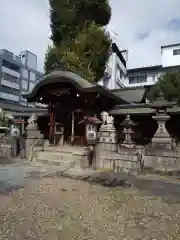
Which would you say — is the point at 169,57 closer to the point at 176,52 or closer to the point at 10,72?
the point at 176,52

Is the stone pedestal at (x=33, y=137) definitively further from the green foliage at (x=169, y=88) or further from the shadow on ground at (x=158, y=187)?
the green foliage at (x=169, y=88)

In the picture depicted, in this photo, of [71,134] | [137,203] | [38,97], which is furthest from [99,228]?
[38,97]

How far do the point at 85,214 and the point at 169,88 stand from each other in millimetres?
20102

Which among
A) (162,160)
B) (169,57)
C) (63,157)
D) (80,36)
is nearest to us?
(162,160)

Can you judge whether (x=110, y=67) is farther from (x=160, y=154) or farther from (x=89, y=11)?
(x=160, y=154)

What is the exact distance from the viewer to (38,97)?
1627 centimetres

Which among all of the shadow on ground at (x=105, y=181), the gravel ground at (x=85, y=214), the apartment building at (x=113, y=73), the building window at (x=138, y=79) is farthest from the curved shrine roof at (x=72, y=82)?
the building window at (x=138, y=79)

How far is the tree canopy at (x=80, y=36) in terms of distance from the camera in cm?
2131

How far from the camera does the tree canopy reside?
21312mm

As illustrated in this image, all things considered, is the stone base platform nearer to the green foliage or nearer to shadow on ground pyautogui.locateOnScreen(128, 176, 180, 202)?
shadow on ground pyautogui.locateOnScreen(128, 176, 180, 202)

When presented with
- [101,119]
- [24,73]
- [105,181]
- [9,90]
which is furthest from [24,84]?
[105,181]

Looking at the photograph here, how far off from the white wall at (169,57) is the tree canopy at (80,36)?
79.9 ft

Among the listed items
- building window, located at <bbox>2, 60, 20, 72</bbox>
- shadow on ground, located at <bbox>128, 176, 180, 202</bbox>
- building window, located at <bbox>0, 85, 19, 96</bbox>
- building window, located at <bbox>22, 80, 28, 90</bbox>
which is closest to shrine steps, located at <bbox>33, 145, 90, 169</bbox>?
shadow on ground, located at <bbox>128, 176, 180, 202</bbox>

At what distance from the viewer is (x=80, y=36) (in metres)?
21.5
